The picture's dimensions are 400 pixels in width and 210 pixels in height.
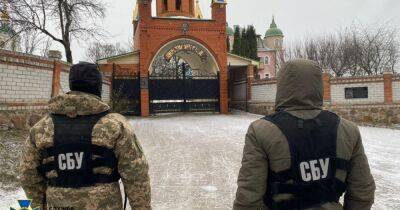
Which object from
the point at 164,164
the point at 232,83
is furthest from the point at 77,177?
the point at 232,83

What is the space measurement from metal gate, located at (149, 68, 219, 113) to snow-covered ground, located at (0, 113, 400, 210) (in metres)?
7.59

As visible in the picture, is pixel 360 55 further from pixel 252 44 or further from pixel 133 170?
pixel 133 170

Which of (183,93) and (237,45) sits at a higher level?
(237,45)

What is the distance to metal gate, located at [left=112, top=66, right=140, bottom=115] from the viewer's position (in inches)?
778

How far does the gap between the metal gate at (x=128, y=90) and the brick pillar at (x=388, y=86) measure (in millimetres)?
12556

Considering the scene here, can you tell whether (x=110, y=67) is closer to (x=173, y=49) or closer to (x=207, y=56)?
(x=173, y=49)

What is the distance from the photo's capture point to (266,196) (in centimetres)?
221

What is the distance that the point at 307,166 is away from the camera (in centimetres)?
215

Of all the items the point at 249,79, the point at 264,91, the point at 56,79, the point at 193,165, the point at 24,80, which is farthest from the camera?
the point at 249,79

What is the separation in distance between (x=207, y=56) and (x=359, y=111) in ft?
31.2

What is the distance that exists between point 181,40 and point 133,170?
63.9 feet

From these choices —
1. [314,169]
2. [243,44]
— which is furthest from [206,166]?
[243,44]

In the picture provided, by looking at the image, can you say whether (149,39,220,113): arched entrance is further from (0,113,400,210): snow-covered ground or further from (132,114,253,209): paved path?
(0,113,400,210): snow-covered ground

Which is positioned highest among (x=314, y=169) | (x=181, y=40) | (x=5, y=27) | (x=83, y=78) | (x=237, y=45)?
(x=237, y=45)
